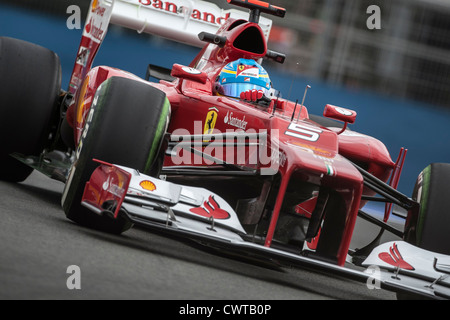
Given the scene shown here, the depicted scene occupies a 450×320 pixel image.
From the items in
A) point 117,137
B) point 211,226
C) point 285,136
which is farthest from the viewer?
point 285,136

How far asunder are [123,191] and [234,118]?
1122 mm

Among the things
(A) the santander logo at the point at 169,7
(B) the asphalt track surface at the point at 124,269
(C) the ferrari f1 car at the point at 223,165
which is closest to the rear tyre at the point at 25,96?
(C) the ferrari f1 car at the point at 223,165

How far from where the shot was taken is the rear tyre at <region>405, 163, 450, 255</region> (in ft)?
15.6

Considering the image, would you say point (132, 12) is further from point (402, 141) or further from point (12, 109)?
point (402, 141)

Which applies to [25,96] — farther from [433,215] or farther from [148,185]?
[433,215]

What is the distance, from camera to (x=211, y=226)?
168 inches

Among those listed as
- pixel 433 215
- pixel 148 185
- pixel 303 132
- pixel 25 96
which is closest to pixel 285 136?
pixel 303 132

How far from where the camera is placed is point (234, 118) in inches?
200

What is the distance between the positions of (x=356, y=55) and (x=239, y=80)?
6.41 metres

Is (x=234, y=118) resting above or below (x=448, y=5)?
below

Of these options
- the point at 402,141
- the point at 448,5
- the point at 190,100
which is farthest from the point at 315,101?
the point at 190,100

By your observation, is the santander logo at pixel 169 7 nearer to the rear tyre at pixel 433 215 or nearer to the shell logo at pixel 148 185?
the rear tyre at pixel 433 215

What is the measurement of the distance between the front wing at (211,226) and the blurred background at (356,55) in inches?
249

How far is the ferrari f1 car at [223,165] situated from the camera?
4.29 metres
